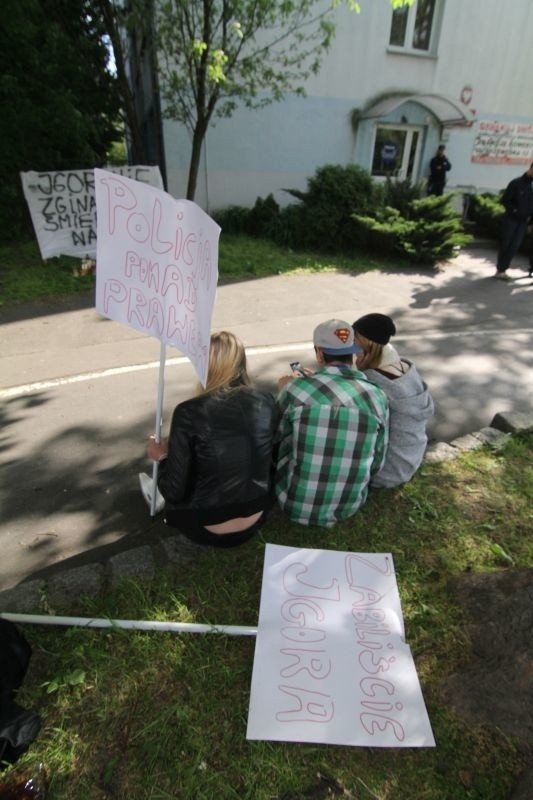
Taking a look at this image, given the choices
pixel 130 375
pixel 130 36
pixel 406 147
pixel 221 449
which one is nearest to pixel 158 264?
pixel 221 449

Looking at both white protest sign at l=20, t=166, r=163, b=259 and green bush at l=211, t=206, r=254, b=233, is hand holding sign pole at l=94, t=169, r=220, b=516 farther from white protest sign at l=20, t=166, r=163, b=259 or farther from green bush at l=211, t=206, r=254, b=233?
green bush at l=211, t=206, r=254, b=233

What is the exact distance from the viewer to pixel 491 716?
1790mm

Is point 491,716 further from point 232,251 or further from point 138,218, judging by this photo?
point 232,251

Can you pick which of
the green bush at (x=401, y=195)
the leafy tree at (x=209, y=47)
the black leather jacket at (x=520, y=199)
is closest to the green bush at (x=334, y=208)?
the green bush at (x=401, y=195)

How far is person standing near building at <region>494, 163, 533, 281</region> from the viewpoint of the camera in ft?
25.9

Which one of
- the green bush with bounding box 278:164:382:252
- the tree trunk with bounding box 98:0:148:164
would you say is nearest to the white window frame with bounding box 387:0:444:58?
the green bush with bounding box 278:164:382:252

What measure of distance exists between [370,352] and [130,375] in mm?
2682

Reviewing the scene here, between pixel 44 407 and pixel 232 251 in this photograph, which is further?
pixel 232 251

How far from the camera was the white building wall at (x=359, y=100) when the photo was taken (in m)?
11.6

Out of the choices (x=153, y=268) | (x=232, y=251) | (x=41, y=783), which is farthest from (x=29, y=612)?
(x=232, y=251)

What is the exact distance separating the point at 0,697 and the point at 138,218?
6.40 ft

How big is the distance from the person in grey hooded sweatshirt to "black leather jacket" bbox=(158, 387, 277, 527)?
30.3 inches

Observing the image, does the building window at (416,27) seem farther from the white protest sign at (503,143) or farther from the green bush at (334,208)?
the green bush at (334,208)

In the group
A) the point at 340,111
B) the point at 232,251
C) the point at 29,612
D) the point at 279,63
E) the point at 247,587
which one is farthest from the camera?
the point at 340,111
